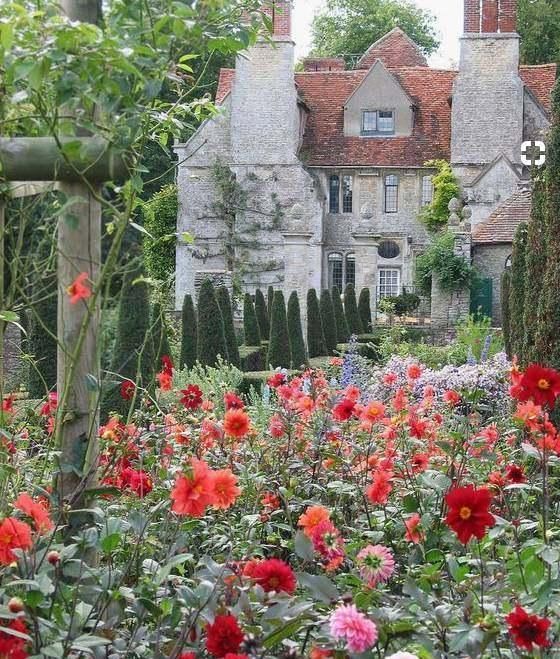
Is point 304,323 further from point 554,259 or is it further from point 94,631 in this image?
point 94,631

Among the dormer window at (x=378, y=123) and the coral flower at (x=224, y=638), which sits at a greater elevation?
the dormer window at (x=378, y=123)

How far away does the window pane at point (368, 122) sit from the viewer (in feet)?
116

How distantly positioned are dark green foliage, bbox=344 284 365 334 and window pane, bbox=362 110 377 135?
387 inches

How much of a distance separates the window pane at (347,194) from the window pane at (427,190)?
2238mm

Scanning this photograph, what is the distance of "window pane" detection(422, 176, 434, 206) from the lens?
114ft

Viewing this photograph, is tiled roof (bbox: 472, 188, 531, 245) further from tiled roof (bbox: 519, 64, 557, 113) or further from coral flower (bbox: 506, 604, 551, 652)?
coral flower (bbox: 506, 604, 551, 652)

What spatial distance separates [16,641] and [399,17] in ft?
162

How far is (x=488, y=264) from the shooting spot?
28.8 meters

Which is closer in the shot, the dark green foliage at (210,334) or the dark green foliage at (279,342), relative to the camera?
the dark green foliage at (210,334)

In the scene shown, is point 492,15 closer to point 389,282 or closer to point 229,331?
point 389,282

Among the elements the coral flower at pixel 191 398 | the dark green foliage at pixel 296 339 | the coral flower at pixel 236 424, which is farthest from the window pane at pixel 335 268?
the coral flower at pixel 236 424

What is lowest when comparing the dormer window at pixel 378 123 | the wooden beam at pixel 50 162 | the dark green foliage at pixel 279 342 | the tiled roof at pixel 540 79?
the dark green foliage at pixel 279 342

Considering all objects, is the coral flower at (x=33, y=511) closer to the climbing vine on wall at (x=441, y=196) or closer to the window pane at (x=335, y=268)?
the climbing vine on wall at (x=441, y=196)

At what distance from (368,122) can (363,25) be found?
15.0m
